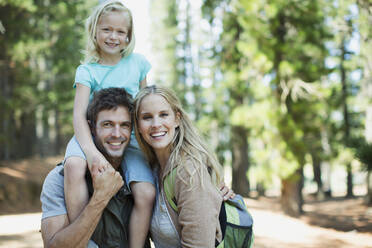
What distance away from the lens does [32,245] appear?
21.3 ft

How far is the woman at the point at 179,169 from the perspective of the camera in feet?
8.46

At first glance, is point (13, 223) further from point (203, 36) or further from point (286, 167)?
point (203, 36)

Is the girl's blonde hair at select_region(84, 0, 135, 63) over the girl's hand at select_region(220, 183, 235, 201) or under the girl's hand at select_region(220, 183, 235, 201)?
over

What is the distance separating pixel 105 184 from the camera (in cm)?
275

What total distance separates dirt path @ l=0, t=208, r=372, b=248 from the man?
4.17 meters

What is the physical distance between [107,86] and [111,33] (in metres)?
0.52

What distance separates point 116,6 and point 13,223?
291 inches

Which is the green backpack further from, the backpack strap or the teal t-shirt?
the teal t-shirt

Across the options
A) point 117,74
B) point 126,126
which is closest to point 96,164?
point 126,126

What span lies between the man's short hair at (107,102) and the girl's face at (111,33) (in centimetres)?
54

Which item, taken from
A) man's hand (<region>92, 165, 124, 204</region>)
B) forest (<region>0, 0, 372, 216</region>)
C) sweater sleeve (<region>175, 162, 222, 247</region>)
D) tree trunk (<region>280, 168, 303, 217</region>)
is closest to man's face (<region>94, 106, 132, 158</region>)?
man's hand (<region>92, 165, 124, 204</region>)

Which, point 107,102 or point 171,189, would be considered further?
point 107,102

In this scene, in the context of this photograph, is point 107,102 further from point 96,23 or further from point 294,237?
point 294,237

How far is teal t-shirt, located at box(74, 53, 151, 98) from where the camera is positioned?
3248 millimetres
